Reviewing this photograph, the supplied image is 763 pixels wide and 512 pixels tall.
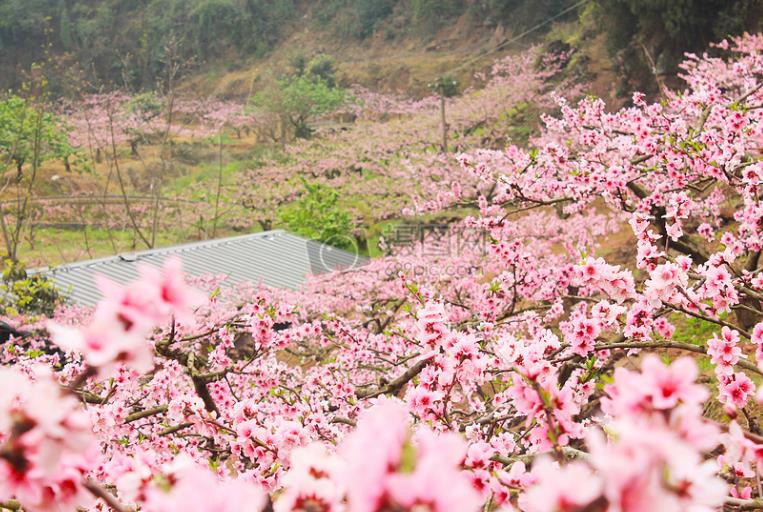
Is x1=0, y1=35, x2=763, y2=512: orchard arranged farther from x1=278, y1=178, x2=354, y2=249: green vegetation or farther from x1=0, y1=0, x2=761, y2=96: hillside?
x1=0, y1=0, x2=761, y2=96: hillside

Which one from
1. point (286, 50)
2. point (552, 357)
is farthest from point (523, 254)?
point (286, 50)

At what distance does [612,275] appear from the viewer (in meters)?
2.56

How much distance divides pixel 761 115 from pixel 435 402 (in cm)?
487

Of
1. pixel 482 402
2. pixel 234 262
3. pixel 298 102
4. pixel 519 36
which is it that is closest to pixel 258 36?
pixel 298 102

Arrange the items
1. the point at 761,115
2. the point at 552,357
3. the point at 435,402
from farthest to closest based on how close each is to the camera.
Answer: the point at 761,115
the point at 552,357
the point at 435,402

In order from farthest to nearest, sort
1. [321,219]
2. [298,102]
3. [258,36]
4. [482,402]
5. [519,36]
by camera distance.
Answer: [258,36]
[519,36]
[298,102]
[321,219]
[482,402]

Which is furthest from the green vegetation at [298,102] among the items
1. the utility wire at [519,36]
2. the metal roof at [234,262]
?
the metal roof at [234,262]

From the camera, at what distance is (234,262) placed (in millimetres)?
14211

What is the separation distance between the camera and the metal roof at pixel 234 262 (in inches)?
490

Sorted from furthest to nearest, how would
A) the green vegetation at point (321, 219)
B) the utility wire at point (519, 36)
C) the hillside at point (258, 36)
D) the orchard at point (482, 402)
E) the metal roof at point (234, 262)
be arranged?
the hillside at point (258, 36) → the utility wire at point (519, 36) → the green vegetation at point (321, 219) → the metal roof at point (234, 262) → the orchard at point (482, 402)

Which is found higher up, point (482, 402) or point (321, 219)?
point (482, 402)

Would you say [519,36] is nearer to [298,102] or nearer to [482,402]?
[298,102]

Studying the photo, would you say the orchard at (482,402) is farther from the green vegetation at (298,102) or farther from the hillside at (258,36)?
the hillside at (258,36)

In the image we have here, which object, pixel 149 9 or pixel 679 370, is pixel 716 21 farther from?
pixel 149 9
